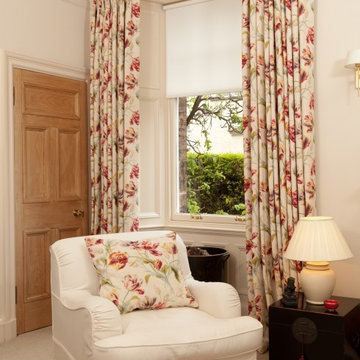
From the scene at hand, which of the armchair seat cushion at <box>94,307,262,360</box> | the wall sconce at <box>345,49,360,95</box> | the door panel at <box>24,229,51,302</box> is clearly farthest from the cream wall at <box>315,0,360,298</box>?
the door panel at <box>24,229,51,302</box>

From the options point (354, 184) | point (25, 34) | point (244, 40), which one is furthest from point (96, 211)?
point (354, 184)

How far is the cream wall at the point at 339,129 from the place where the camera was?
309 centimetres

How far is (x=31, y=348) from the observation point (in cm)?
343

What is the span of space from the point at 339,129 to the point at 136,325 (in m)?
1.79

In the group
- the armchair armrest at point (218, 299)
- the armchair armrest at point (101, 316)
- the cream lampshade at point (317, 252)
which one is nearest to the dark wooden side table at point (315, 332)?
Result: the cream lampshade at point (317, 252)

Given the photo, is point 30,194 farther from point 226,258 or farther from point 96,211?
point 226,258

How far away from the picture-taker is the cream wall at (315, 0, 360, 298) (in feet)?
10.2

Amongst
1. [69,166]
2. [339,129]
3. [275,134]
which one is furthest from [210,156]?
[339,129]

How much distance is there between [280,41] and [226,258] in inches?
64.9

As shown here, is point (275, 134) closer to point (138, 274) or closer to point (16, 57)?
point (138, 274)

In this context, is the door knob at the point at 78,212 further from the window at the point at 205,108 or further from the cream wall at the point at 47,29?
the cream wall at the point at 47,29

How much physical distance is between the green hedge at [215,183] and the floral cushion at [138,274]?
53.8 inches

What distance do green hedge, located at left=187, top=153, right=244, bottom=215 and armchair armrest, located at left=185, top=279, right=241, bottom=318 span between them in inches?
54.0

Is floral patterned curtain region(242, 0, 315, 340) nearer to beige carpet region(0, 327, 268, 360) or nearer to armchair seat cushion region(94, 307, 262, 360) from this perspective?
beige carpet region(0, 327, 268, 360)
